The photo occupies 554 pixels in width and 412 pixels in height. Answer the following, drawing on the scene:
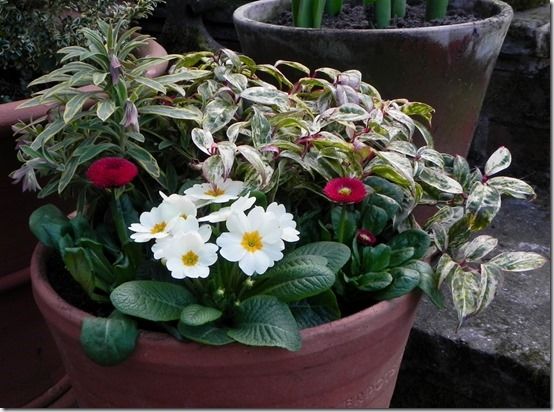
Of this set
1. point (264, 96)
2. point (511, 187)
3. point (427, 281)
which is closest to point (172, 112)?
point (264, 96)

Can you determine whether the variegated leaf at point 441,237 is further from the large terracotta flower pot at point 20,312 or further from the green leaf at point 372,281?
the large terracotta flower pot at point 20,312

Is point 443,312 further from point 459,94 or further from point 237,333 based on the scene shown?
point 237,333

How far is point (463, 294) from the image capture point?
1222 millimetres

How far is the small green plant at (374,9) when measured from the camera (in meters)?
1.68

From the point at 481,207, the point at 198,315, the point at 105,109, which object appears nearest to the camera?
the point at 198,315

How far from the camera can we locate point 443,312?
Answer: 1690 mm

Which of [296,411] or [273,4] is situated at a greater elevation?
[273,4]

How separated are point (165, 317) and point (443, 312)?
2.72ft

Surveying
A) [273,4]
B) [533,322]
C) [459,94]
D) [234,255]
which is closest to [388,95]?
[459,94]

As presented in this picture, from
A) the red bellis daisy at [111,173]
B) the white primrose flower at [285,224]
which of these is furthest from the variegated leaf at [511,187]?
the red bellis daisy at [111,173]

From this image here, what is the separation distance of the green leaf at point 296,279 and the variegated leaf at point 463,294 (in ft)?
0.80

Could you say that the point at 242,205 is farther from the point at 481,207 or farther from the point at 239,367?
the point at 481,207

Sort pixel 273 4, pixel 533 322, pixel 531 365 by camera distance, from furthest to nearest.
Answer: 1. pixel 273 4
2. pixel 533 322
3. pixel 531 365

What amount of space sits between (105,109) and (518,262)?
728 mm
